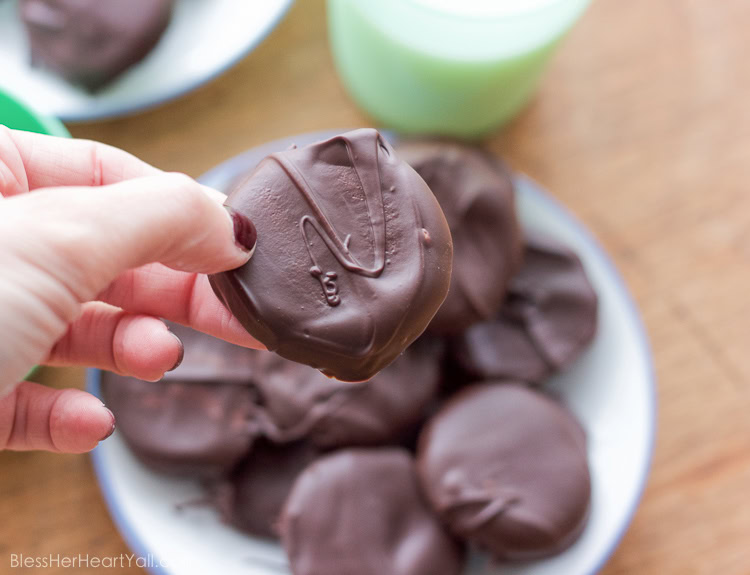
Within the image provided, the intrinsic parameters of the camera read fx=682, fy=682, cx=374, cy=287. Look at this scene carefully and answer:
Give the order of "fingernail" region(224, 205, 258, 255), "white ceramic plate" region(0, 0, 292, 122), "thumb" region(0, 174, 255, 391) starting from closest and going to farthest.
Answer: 1. "thumb" region(0, 174, 255, 391)
2. "fingernail" region(224, 205, 258, 255)
3. "white ceramic plate" region(0, 0, 292, 122)

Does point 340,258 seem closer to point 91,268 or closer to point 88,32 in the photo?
point 91,268

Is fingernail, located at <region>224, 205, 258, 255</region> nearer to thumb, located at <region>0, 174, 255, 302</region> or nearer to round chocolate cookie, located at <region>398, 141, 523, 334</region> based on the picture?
thumb, located at <region>0, 174, 255, 302</region>

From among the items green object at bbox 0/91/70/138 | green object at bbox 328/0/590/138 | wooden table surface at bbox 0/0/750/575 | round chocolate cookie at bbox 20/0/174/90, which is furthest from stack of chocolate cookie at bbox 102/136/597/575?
round chocolate cookie at bbox 20/0/174/90

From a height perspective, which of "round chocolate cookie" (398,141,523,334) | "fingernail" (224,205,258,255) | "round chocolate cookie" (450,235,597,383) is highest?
"fingernail" (224,205,258,255)

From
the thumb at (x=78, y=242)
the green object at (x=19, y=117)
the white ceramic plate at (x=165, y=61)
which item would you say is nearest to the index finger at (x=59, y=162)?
the green object at (x=19, y=117)

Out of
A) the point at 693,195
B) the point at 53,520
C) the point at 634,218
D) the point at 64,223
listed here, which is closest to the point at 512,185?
the point at 634,218

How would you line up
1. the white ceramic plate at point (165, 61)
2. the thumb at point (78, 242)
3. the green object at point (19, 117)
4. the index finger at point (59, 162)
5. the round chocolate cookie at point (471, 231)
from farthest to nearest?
the white ceramic plate at point (165, 61), the round chocolate cookie at point (471, 231), the green object at point (19, 117), the index finger at point (59, 162), the thumb at point (78, 242)

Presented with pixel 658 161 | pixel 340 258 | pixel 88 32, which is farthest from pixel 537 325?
pixel 88 32

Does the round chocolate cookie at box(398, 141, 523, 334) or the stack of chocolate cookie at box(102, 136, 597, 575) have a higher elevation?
the round chocolate cookie at box(398, 141, 523, 334)

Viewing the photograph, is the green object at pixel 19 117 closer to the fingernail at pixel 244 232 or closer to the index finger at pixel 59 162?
the index finger at pixel 59 162
